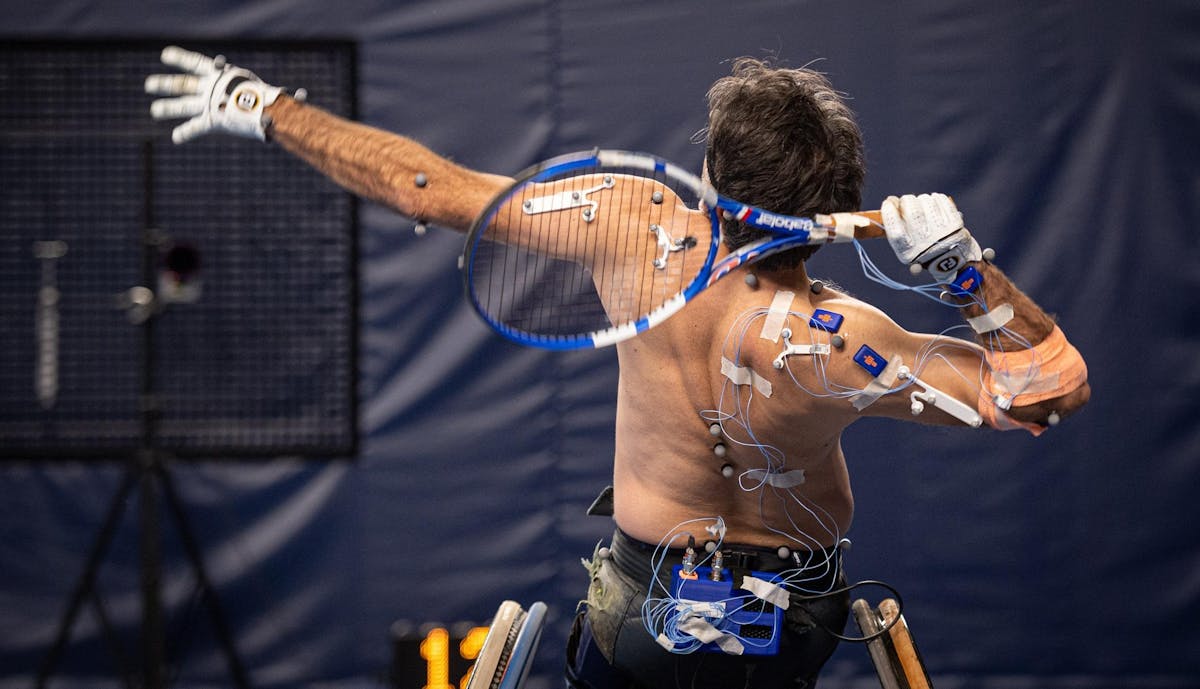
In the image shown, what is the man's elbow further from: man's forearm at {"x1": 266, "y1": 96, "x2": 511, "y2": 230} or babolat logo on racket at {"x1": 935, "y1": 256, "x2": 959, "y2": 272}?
man's forearm at {"x1": 266, "y1": 96, "x2": 511, "y2": 230}

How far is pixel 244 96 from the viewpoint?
1.93 m

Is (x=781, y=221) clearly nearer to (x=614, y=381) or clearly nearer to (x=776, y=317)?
(x=776, y=317)

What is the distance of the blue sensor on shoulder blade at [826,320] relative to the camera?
1.84m

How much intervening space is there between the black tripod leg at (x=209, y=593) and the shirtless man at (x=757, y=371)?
185 centimetres

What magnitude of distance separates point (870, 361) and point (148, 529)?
234cm

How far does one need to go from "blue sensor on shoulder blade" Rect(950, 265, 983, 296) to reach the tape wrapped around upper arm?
0.11 meters

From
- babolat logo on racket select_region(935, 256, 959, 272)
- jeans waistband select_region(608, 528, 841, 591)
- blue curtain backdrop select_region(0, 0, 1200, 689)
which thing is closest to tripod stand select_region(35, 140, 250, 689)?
blue curtain backdrop select_region(0, 0, 1200, 689)

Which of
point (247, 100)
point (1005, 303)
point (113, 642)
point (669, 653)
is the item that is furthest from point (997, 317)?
point (113, 642)

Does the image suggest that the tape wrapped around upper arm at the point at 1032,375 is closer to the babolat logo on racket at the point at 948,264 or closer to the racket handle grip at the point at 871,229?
the babolat logo on racket at the point at 948,264

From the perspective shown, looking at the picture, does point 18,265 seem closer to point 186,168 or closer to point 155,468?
point 186,168

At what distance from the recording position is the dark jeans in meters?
2.07

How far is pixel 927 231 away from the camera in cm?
171

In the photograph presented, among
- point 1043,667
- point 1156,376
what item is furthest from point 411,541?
point 1156,376

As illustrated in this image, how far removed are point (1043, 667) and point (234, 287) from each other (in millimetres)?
2971
